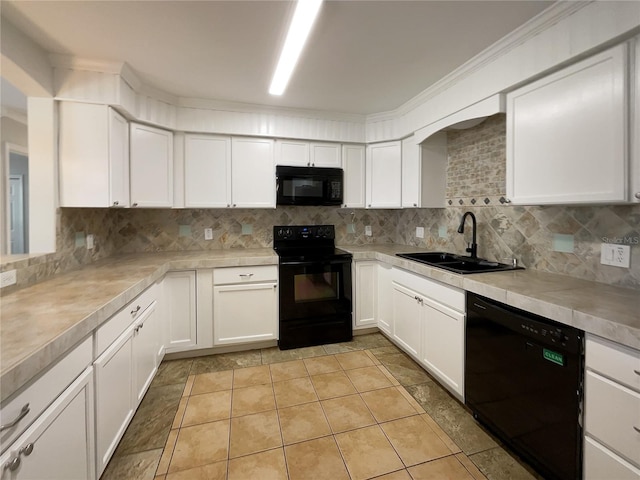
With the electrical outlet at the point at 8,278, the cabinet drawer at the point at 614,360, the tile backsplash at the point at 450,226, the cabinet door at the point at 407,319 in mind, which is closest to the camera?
the cabinet drawer at the point at 614,360

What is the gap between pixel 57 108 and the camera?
196 centimetres

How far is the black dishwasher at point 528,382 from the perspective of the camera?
4.05 feet

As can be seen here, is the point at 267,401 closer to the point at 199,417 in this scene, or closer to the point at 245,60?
the point at 199,417

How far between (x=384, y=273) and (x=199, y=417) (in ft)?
6.59

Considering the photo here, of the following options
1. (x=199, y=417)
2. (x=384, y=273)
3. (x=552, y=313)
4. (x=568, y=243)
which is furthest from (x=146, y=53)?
(x=568, y=243)

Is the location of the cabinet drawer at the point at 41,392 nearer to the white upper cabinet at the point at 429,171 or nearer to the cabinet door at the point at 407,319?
the cabinet door at the point at 407,319

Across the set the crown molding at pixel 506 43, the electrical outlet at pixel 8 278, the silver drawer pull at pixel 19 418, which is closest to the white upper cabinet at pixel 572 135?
the crown molding at pixel 506 43

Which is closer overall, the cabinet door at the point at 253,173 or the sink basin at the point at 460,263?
the sink basin at the point at 460,263

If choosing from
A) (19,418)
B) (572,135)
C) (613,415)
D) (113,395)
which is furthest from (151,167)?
(613,415)

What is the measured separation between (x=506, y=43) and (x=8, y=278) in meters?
3.18

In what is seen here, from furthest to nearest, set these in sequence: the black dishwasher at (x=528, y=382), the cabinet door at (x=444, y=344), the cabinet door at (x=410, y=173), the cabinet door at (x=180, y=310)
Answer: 1. the cabinet door at (x=410, y=173)
2. the cabinet door at (x=180, y=310)
3. the cabinet door at (x=444, y=344)
4. the black dishwasher at (x=528, y=382)

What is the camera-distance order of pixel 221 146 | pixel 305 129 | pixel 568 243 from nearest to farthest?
pixel 568 243, pixel 221 146, pixel 305 129

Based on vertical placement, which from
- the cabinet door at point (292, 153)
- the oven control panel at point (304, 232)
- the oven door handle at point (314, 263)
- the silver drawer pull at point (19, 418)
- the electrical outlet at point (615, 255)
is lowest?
the silver drawer pull at point (19, 418)

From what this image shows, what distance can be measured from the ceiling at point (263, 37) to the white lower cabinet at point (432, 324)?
1.63 m
